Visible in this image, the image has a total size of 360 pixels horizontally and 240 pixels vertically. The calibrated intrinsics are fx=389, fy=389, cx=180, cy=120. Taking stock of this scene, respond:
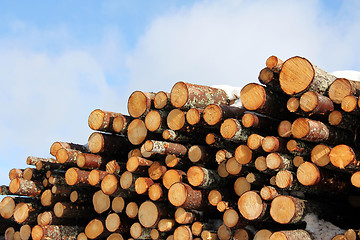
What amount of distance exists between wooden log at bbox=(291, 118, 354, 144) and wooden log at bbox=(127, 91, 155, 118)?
1918 mm

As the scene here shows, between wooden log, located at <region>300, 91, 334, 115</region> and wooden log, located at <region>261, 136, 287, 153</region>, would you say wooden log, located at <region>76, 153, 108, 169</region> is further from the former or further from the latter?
wooden log, located at <region>300, 91, 334, 115</region>

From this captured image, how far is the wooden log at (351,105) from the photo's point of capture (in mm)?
3641

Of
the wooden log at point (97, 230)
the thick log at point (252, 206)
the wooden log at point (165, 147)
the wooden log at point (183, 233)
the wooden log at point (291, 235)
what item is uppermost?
the wooden log at point (165, 147)

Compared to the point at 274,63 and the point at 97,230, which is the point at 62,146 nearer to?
the point at 97,230

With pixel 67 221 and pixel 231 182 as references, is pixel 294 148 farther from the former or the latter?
pixel 67 221

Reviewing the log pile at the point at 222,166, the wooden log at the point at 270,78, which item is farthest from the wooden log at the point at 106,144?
the wooden log at the point at 270,78

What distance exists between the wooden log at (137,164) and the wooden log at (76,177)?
3.04 feet

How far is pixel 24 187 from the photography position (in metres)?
6.14

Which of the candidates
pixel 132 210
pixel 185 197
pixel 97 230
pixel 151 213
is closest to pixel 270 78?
pixel 185 197

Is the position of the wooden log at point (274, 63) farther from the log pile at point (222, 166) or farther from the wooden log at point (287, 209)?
the wooden log at point (287, 209)

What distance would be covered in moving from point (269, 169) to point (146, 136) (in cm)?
169

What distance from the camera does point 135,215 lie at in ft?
16.1

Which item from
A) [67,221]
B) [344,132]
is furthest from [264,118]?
[67,221]

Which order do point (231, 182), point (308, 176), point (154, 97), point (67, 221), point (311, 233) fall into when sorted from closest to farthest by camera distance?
point (308, 176), point (311, 233), point (231, 182), point (154, 97), point (67, 221)
